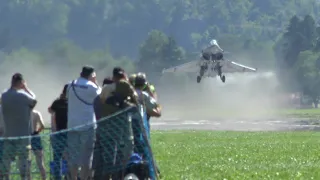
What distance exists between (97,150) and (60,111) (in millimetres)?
2705

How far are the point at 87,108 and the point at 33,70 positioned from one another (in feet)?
Result: 156

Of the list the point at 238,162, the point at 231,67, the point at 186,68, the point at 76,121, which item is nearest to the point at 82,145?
the point at 76,121

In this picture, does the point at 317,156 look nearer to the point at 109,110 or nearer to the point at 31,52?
the point at 109,110

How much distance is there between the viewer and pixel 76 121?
15906 mm

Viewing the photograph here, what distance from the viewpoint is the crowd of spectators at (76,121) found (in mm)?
14945

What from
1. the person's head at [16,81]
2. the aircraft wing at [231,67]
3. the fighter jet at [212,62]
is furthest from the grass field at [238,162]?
the aircraft wing at [231,67]

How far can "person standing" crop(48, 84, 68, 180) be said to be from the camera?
15.6m

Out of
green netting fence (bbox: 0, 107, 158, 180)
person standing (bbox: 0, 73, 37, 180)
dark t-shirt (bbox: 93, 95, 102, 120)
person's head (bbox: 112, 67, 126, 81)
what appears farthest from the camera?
person standing (bbox: 0, 73, 37, 180)

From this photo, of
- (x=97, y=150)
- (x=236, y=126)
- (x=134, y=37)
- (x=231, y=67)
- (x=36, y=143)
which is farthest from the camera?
(x=134, y=37)

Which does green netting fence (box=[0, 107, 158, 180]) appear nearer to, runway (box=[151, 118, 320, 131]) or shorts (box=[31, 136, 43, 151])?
shorts (box=[31, 136, 43, 151])

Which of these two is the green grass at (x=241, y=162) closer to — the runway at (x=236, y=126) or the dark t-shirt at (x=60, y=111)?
the dark t-shirt at (x=60, y=111)

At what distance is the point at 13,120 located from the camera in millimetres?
15930

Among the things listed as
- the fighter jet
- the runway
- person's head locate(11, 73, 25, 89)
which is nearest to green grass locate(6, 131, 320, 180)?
person's head locate(11, 73, 25, 89)

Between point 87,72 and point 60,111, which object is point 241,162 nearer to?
point 60,111
